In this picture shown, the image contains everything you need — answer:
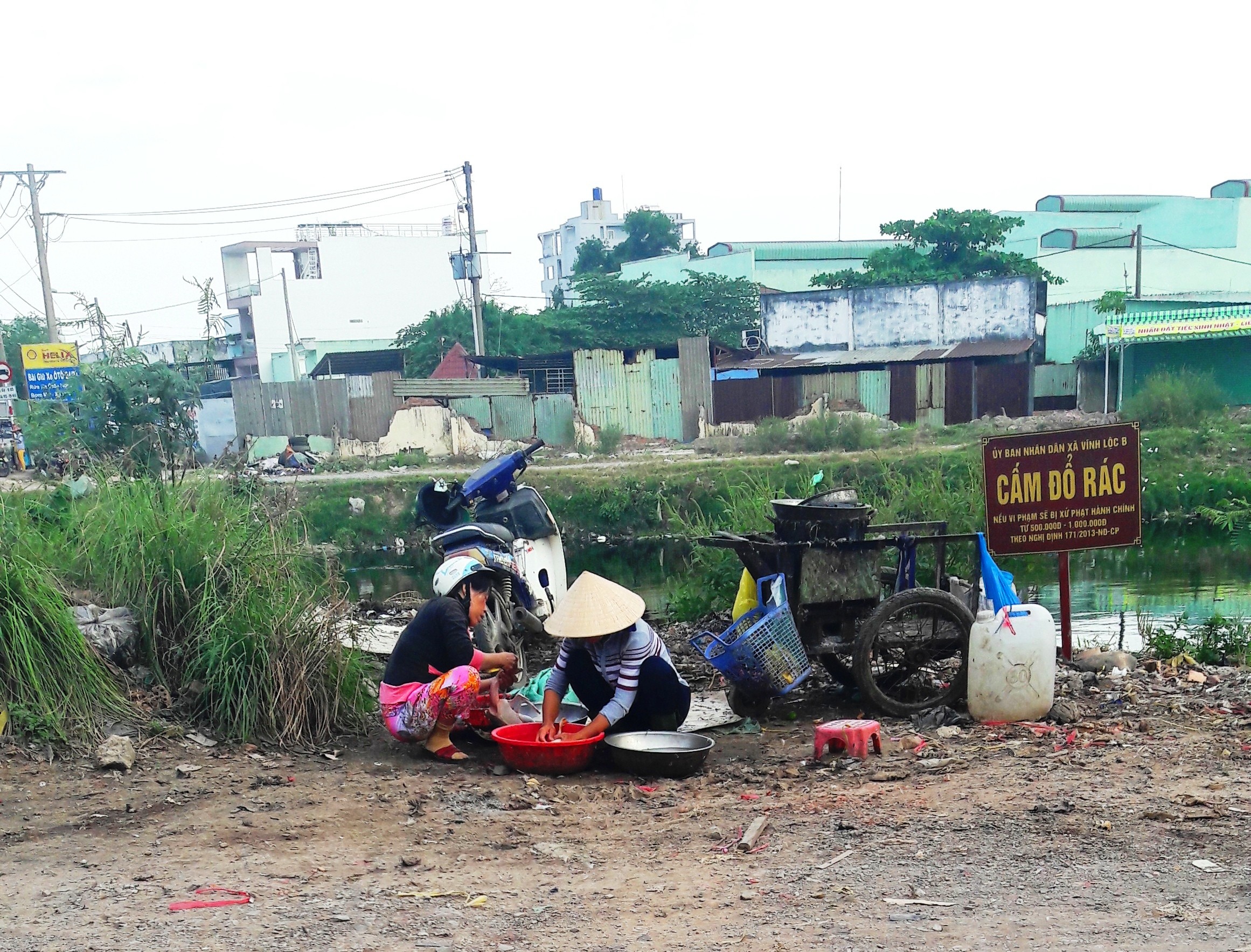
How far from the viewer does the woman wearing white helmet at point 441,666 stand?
523cm

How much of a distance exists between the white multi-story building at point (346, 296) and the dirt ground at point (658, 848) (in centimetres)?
3943

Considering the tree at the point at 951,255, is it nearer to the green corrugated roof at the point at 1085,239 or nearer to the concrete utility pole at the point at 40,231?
the green corrugated roof at the point at 1085,239

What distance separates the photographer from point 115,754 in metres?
4.93

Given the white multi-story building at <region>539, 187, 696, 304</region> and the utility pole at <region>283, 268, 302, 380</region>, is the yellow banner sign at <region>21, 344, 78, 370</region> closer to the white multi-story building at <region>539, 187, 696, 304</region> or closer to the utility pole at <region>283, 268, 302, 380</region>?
the utility pole at <region>283, 268, 302, 380</region>

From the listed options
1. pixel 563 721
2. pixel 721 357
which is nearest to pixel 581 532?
pixel 721 357

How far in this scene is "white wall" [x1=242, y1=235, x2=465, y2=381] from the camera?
152ft

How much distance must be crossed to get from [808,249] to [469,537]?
38.0m

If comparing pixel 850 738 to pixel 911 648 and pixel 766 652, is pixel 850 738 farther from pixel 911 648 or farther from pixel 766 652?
pixel 911 648

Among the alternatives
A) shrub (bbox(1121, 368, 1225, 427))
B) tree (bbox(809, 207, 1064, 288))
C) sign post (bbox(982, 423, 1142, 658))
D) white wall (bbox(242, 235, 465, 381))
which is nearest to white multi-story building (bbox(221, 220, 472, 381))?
white wall (bbox(242, 235, 465, 381))

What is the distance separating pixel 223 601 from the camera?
5.59 meters

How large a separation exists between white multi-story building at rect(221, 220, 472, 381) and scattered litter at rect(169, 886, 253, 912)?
40.5 m

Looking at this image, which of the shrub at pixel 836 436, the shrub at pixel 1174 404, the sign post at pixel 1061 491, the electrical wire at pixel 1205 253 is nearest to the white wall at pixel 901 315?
the shrub at pixel 1174 404

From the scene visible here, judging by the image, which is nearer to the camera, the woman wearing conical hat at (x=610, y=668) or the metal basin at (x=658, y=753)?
the metal basin at (x=658, y=753)

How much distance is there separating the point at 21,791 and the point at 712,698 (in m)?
3.76
